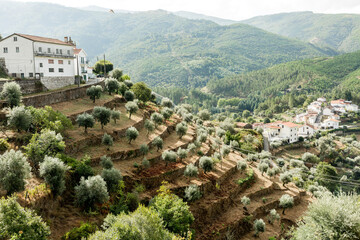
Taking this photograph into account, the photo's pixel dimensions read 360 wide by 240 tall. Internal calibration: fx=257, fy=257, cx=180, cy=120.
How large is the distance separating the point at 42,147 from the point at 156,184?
13940mm

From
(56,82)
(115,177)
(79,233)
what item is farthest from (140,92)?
(79,233)

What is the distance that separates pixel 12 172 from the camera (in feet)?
63.7

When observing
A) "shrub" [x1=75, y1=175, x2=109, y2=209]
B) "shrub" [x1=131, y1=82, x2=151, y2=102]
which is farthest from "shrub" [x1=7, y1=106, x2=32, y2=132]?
"shrub" [x1=131, y1=82, x2=151, y2=102]

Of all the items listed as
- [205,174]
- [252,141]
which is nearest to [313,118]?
[252,141]

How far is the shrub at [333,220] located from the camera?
19688mm

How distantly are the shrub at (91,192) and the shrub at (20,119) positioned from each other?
31.2ft

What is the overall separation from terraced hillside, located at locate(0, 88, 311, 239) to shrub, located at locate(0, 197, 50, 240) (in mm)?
3424

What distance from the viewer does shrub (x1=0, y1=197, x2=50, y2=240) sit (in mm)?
16047

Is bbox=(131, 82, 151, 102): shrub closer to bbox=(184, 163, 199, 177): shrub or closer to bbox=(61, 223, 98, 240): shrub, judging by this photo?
bbox=(184, 163, 199, 177): shrub

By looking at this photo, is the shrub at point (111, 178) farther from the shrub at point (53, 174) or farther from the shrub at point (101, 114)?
the shrub at point (101, 114)

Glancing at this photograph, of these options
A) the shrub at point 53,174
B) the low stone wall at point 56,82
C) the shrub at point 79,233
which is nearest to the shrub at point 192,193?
the shrub at point 79,233

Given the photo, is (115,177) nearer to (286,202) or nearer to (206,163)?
(206,163)

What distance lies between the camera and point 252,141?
73.8 m

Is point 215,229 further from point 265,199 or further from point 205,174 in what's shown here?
point 265,199
